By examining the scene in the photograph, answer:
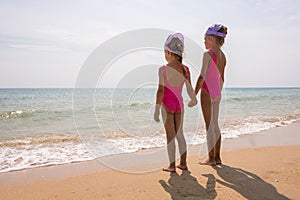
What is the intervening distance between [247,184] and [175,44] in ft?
5.94

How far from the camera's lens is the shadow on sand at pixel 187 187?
263 centimetres

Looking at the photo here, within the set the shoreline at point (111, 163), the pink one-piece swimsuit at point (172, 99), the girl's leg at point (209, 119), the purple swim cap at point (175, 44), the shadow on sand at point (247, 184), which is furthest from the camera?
the girl's leg at point (209, 119)

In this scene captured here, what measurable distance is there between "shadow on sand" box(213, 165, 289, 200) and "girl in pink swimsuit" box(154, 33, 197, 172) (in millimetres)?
622

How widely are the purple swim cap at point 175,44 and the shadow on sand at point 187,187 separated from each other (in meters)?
1.52

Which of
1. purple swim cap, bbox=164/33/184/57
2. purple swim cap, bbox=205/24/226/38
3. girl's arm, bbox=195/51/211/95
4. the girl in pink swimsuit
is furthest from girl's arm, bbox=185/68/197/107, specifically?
purple swim cap, bbox=205/24/226/38

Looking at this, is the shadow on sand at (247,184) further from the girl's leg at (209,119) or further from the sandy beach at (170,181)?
the girl's leg at (209,119)

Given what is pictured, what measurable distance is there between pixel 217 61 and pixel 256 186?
1629 millimetres

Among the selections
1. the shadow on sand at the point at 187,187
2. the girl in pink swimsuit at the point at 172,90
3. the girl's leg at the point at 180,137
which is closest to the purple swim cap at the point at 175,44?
the girl in pink swimsuit at the point at 172,90

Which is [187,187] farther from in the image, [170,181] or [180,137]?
[180,137]

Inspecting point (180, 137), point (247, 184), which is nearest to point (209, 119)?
point (180, 137)

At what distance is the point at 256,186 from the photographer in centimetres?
285

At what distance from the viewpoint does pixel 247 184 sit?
2918mm

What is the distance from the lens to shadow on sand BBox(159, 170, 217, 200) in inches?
103

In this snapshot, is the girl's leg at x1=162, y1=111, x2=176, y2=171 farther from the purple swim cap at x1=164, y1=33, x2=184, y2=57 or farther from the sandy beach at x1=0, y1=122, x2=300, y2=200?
the purple swim cap at x1=164, y1=33, x2=184, y2=57
